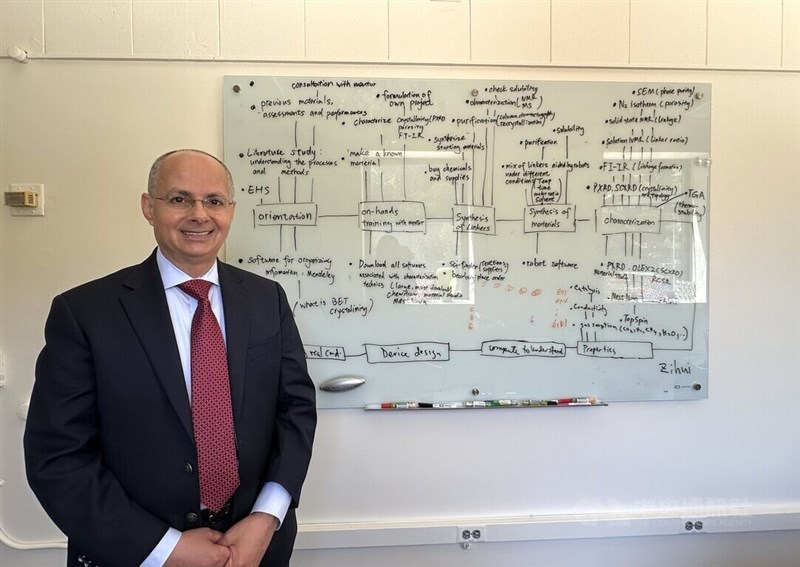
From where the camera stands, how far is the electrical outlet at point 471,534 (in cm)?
186

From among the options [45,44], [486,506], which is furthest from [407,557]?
[45,44]

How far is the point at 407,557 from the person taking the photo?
1.88 metres

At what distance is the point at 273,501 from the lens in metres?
1.24

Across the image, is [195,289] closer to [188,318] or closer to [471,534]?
[188,318]

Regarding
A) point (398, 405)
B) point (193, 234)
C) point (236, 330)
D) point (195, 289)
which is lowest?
point (398, 405)

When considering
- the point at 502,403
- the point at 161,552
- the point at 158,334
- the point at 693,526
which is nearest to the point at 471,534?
the point at 502,403

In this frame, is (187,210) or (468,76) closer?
(187,210)

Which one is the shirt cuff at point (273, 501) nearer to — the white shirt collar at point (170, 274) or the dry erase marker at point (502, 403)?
the white shirt collar at point (170, 274)

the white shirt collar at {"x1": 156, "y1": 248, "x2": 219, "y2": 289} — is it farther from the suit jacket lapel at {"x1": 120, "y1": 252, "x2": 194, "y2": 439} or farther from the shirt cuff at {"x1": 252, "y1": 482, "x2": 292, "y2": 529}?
the shirt cuff at {"x1": 252, "y1": 482, "x2": 292, "y2": 529}

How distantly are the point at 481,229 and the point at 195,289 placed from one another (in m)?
1.09

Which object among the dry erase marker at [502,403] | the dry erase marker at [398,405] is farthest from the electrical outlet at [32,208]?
the dry erase marker at [502,403]

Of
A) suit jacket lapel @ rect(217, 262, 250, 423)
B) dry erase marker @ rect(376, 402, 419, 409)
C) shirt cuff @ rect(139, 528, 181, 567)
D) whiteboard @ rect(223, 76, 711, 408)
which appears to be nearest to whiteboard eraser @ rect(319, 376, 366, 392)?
whiteboard @ rect(223, 76, 711, 408)

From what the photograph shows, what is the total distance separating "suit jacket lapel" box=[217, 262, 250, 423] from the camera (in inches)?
47.3

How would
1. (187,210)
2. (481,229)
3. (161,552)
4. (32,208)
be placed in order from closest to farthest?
(161,552)
(187,210)
(32,208)
(481,229)
